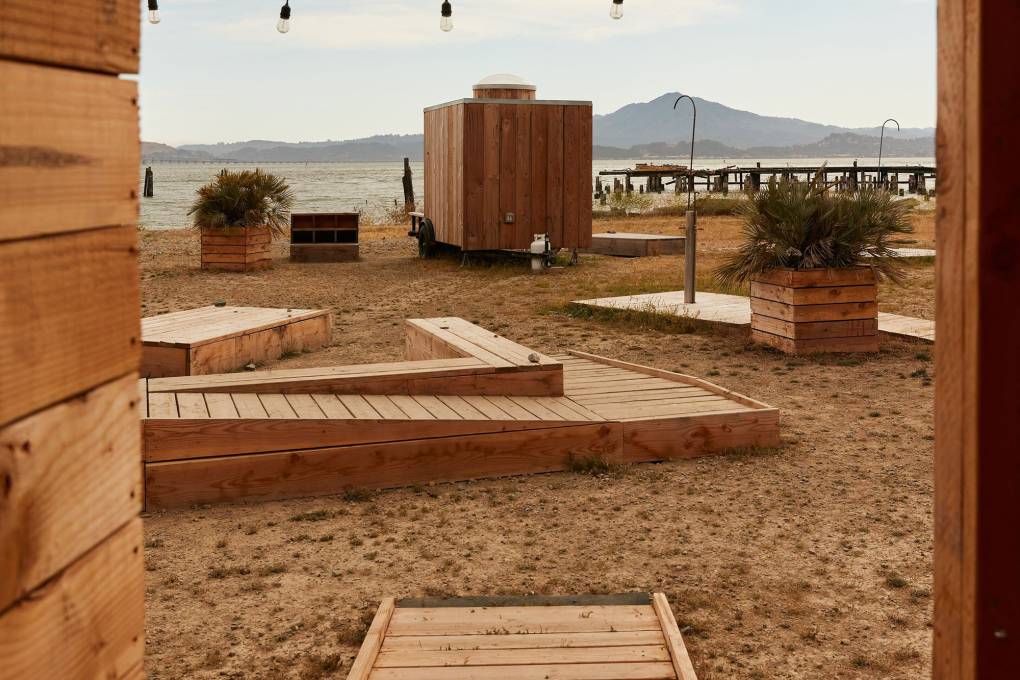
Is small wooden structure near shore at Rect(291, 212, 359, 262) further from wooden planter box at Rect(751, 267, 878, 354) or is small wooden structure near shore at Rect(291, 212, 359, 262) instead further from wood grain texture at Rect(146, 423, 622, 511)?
wood grain texture at Rect(146, 423, 622, 511)

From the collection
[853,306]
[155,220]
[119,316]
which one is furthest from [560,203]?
[155,220]

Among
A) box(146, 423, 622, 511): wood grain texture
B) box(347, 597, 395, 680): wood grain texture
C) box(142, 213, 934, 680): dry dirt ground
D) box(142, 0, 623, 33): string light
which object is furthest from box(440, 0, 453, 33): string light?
box(347, 597, 395, 680): wood grain texture

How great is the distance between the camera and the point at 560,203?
15516mm

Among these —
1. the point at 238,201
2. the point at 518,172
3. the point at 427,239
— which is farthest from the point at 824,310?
the point at 427,239

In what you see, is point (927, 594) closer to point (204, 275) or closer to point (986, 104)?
point (986, 104)

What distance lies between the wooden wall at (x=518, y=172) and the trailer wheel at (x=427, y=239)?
4.12 feet

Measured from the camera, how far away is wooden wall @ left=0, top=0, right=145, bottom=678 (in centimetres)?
120

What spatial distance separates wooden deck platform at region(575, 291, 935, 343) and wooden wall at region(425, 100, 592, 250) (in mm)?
4123

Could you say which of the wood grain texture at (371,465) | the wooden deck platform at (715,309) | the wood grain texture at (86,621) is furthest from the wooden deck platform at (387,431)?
the wooden deck platform at (715,309)

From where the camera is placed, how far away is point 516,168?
599 inches

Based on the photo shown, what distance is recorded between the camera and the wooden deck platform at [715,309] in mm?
9258

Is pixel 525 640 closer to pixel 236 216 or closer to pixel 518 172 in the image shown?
pixel 518 172

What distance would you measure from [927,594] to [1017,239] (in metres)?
2.90

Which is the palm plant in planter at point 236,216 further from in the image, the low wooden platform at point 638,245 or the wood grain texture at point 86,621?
the wood grain texture at point 86,621
